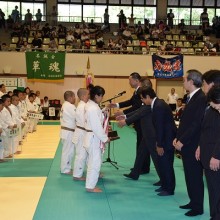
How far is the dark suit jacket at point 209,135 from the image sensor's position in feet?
13.3

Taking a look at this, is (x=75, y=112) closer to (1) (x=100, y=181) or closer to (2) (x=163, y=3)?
(1) (x=100, y=181)

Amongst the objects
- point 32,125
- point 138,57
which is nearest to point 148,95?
point 32,125

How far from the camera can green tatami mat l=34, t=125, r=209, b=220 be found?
5.07 metres

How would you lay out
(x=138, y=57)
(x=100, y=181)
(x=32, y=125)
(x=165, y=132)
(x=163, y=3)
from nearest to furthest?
(x=165, y=132) → (x=100, y=181) → (x=32, y=125) → (x=138, y=57) → (x=163, y=3)

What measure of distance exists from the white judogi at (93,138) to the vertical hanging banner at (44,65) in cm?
1191

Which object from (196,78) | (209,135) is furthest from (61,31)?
(209,135)

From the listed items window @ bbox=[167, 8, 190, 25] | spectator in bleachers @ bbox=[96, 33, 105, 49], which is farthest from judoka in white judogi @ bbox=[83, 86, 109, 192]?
window @ bbox=[167, 8, 190, 25]

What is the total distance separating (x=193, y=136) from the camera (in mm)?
4961

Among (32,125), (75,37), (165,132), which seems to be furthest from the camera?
(75,37)

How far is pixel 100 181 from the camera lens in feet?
22.6

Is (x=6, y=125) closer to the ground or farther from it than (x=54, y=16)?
closer to the ground

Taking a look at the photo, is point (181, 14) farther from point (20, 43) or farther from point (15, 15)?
point (20, 43)

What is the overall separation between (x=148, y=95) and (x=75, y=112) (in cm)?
171

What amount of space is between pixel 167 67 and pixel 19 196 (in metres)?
12.4
